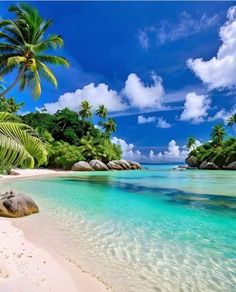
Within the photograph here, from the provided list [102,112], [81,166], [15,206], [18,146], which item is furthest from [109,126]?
[18,146]

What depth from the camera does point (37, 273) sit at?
5.02 metres

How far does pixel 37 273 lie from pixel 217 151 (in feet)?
229

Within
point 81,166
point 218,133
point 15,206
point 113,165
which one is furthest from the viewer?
point 218,133

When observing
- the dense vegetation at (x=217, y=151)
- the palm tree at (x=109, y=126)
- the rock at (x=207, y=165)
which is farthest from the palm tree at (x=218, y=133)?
the palm tree at (x=109, y=126)

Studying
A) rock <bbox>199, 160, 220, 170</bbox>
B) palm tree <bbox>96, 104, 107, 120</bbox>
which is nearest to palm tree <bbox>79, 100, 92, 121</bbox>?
palm tree <bbox>96, 104, 107, 120</bbox>

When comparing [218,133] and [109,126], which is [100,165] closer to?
[109,126]

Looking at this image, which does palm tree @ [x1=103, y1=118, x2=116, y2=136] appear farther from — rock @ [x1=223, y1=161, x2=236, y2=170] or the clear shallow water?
the clear shallow water

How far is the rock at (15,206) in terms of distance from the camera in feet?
33.4

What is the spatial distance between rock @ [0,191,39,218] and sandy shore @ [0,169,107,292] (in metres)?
3.52

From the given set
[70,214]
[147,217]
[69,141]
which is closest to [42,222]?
[70,214]

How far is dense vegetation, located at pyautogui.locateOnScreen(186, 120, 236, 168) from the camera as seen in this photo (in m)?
64.4

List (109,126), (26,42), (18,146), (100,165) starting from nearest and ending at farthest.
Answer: (18,146) < (26,42) < (100,165) < (109,126)

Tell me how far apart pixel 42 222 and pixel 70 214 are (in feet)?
5.20

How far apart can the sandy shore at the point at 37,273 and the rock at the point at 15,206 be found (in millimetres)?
3519
